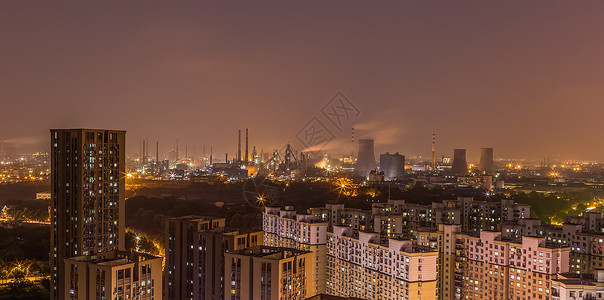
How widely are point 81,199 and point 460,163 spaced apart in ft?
156

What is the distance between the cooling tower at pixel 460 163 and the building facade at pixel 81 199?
1799 inches

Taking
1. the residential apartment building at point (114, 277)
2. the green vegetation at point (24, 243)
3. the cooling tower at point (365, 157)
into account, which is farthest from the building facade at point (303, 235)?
the cooling tower at point (365, 157)

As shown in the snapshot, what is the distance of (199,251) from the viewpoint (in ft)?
39.8

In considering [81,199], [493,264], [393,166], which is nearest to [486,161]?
[393,166]

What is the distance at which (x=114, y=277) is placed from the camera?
8570mm

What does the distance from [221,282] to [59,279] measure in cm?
433

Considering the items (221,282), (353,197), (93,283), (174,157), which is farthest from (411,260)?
(174,157)

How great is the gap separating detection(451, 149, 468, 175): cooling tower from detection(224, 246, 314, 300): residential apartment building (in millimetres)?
46848

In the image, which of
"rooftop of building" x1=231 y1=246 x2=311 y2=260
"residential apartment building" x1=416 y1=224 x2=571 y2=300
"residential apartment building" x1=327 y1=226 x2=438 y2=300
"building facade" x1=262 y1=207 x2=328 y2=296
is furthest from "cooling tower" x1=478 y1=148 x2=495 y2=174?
"rooftop of building" x1=231 y1=246 x2=311 y2=260

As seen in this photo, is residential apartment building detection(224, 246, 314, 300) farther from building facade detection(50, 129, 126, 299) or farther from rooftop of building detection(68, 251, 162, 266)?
building facade detection(50, 129, 126, 299)

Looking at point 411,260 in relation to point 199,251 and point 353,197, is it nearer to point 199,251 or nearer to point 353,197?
point 199,251

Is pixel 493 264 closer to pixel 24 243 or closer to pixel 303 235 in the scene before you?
pixel 303 235

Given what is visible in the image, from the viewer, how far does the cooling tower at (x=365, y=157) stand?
54656mm

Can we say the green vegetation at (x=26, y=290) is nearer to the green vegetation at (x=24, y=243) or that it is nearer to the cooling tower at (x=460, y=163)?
the green vegetation at (x=24, y=243)
